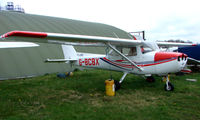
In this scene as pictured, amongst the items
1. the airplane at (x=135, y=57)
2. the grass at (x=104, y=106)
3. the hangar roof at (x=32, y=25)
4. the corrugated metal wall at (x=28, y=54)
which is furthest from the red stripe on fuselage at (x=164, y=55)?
the hangar roof at (x=32, y=25)

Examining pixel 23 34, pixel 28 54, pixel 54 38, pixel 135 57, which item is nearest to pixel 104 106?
pixel 54 38

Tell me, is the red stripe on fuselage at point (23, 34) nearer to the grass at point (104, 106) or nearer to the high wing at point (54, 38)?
the high wing at point (54, 38)

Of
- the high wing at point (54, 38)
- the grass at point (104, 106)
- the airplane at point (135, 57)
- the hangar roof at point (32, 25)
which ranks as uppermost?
the hangar roof at point (32, 25)

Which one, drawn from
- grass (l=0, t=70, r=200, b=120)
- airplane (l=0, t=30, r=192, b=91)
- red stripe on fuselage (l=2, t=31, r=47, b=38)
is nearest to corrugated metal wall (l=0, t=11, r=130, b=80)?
airplane (l=0, t=30, r=192, b=91)

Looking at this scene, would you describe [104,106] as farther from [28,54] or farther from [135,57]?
[28,54]

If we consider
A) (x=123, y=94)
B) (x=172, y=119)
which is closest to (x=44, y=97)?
(x=123, y=94)

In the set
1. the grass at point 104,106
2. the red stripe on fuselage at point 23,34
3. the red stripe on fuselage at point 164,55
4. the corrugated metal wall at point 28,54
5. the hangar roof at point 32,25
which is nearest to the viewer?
the grass at point 104,106

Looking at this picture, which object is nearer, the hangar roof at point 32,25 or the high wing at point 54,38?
the high wing at point 54,38

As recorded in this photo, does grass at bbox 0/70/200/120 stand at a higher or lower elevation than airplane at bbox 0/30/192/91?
lower

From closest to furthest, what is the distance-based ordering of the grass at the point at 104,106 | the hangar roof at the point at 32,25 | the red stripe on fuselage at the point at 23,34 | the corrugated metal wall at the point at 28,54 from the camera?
the grass at the point at 104,106 < the red stripe on fuselage at the point at 23,34 < the corrugated metal wall at the point at 28,54 < the hangar roof at the point at 32,25

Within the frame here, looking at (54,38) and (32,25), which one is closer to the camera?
(54,38)

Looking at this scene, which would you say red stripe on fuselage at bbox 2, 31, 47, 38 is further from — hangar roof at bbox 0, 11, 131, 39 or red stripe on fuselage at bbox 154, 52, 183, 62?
hangar roof at bbox 0, 11, 131, 39

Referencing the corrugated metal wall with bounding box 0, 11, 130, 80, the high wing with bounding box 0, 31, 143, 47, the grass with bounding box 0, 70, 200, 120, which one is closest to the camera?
the grass with bounding box 0, 70, 200, 120

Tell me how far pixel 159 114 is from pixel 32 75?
30.9 ft
